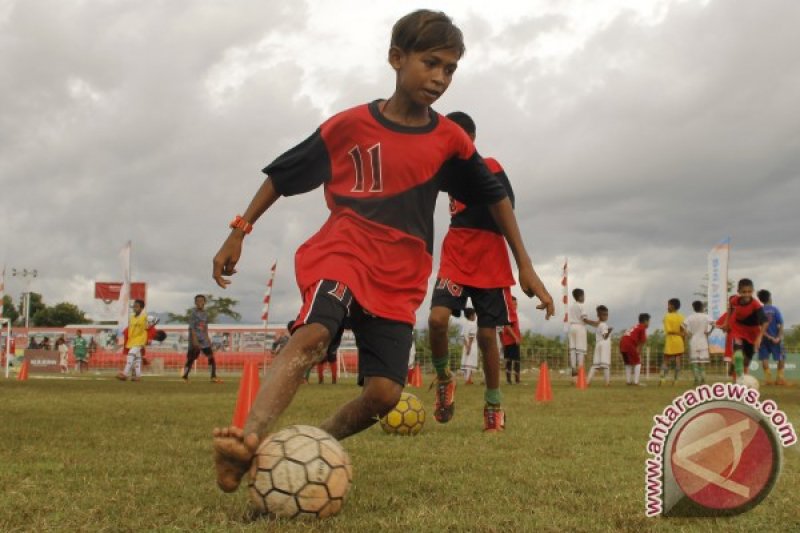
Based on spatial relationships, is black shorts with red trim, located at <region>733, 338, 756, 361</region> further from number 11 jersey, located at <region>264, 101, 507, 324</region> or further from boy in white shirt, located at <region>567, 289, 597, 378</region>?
number 11 jersey, located at <region>264, 101, 507, 324</region>

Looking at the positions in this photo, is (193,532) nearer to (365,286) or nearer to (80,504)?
(80,504)

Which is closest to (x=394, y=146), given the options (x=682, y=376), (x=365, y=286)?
(x=365, y=286)

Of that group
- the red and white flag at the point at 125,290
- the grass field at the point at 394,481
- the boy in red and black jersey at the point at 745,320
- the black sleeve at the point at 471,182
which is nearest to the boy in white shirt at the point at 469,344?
the boy in red and black jersey at the point at 745,320

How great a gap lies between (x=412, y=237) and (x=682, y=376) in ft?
83.5

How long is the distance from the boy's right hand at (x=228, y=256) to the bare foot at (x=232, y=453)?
0.88 meters

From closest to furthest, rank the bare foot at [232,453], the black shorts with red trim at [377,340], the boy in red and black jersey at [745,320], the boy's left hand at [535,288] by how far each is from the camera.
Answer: the bare foot at [232,453]
the black shorts with red trim at [377,340]
the boy's left hand at [535,288]
the boy in red and black jersey at [745,320]

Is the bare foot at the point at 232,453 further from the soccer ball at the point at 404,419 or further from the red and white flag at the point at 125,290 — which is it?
the red and white flag at the point at 125,290

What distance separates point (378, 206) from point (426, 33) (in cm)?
78

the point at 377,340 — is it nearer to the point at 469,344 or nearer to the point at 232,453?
the point at 232,453

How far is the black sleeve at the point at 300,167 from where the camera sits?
12.0 feet

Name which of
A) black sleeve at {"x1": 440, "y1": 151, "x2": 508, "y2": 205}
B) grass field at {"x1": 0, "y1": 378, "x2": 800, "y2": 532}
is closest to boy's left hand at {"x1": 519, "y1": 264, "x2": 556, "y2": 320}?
black sleeve at {"x1": 440, "y1": 151, "x2": 508, "y2": 205}

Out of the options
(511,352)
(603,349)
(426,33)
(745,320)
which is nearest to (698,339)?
(603,349)

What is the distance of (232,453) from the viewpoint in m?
2.78

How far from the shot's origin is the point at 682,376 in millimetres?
26969
